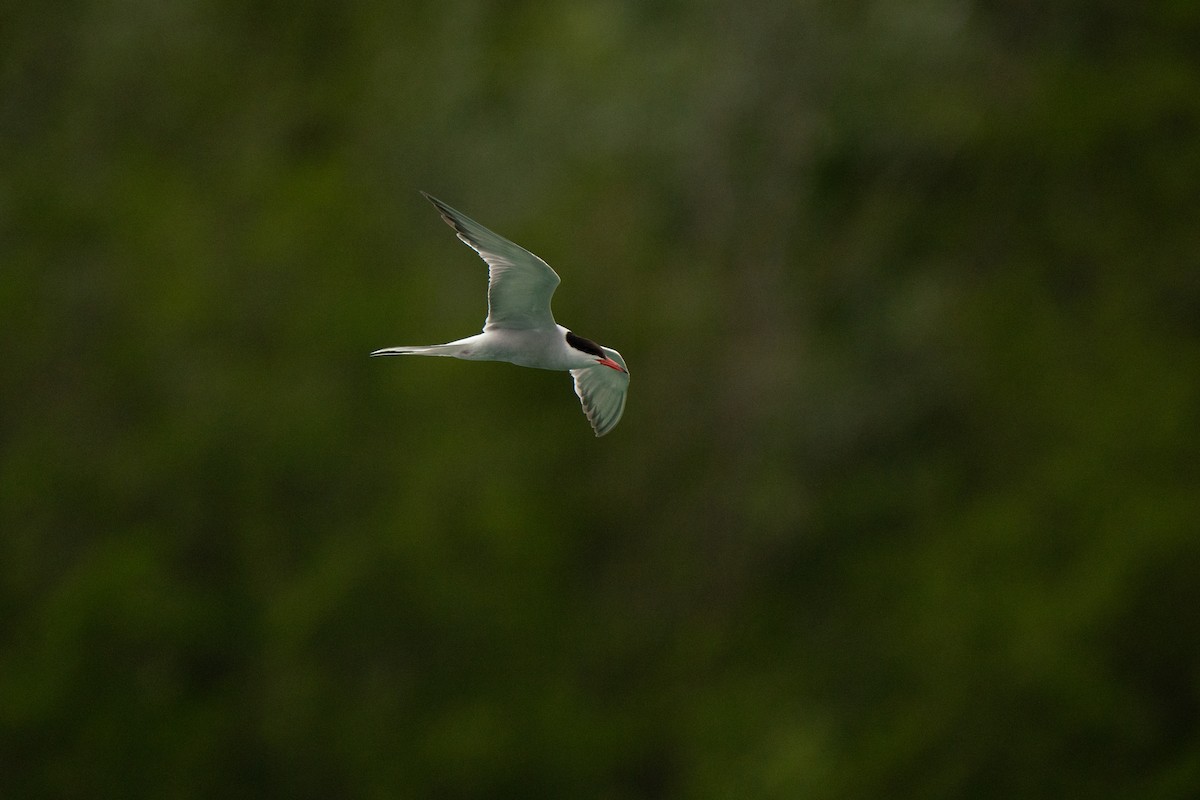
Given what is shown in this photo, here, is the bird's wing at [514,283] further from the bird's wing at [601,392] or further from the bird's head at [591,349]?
the bird's wing at [601,392]

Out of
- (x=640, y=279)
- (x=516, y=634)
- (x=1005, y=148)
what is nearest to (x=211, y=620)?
(x=516, y=634)

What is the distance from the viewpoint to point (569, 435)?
1574 centimetres

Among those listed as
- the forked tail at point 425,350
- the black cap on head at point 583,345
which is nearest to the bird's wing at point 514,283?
the black cap on head at point 583,345

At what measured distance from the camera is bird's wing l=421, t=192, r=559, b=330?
5.99m

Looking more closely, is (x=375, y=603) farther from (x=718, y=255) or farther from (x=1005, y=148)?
(x=1005, y=148)

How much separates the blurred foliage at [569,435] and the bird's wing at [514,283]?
8.09 metres

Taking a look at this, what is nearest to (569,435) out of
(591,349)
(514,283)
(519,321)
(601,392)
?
(601,392)

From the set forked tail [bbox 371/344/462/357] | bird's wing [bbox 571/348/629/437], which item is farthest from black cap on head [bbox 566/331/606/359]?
bird's wing [bbox 571/348/629/437]

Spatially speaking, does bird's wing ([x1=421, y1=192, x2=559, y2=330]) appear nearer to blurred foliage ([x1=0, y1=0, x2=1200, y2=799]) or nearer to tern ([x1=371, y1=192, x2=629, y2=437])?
tern ([x1=371, y1=192, x2=629, y2=437])

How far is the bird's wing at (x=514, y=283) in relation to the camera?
236 inches

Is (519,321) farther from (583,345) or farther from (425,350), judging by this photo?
(425,350)

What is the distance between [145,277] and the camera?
48.4ft

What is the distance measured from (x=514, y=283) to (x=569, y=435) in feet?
31.5

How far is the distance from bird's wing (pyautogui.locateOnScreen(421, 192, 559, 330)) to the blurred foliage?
8088 millimetres
